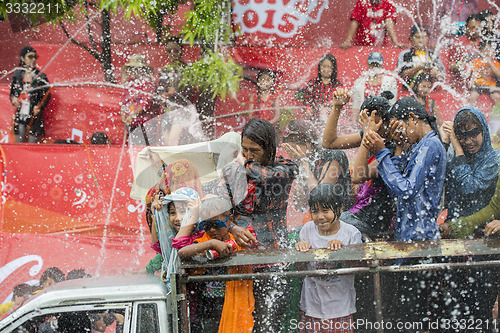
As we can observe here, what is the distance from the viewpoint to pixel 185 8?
870 cm

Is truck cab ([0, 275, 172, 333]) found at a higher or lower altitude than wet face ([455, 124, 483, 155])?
lower

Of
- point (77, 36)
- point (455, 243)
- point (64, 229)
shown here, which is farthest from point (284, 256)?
point (77, 36)

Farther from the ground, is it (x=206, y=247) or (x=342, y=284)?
(x=206, y=247)

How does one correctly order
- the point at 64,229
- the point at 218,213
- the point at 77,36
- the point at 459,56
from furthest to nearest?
the point at 77,36
the point at 459,56
the point at 64,229
the point at 218,213

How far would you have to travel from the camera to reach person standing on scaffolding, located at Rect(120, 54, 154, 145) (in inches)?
284

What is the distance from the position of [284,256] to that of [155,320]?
857 mm

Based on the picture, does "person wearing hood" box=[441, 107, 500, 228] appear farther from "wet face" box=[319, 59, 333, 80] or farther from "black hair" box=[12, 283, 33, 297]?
"black hair" box=[12, 283, 33, 297]

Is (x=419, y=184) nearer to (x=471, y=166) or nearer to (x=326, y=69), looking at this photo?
(x=471, y=166)

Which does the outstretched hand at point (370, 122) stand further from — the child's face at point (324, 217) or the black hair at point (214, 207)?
the black hair at point (214, 207)

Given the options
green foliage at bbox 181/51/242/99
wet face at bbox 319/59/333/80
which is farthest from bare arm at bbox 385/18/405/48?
green foliage at bbox 181/51/242/99

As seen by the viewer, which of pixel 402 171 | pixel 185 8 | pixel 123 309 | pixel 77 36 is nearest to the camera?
pixel 123 309

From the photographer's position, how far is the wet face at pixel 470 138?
3658mm

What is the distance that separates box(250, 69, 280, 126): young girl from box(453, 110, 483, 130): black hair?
345cm

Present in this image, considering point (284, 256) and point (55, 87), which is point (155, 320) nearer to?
point (284, 256)
